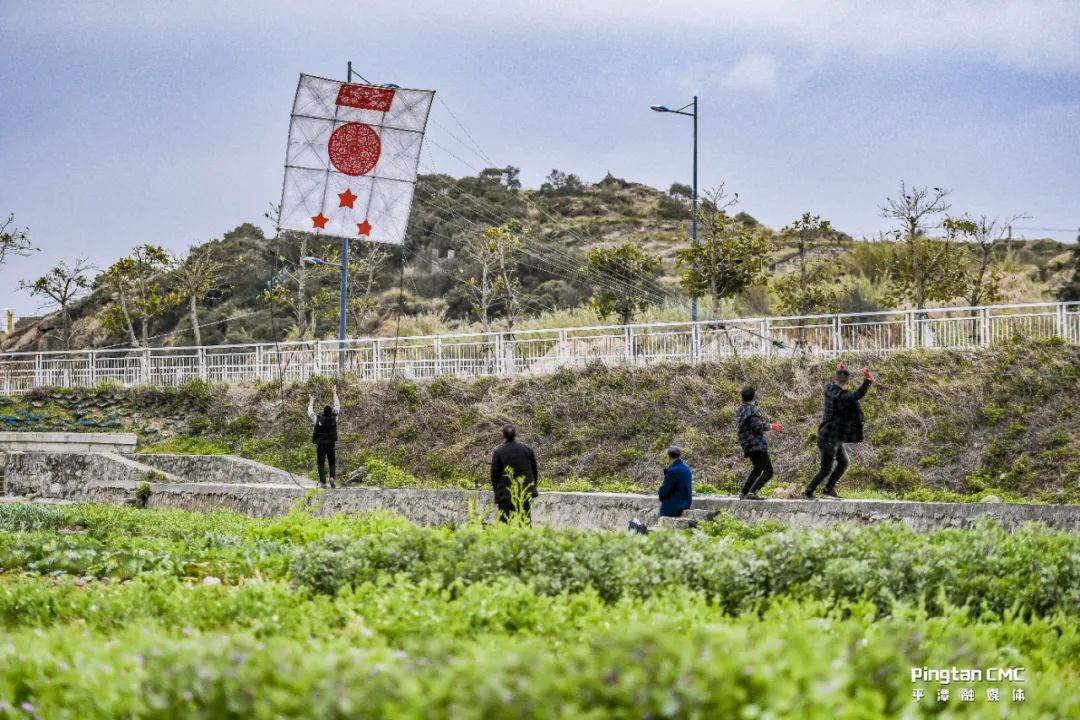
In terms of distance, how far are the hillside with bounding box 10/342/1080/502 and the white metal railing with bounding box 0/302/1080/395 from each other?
721 millimetres

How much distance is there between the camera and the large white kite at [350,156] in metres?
29.2

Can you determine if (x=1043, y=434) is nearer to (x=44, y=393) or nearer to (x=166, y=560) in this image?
(x=166, y=560)

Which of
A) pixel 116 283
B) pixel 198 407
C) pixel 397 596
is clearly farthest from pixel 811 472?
pixel 116 283

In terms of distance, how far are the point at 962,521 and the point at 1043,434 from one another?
293 inches

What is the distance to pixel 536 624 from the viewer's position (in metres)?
6.80

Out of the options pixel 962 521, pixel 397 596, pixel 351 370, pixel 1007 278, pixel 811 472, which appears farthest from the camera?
pixel 1007 278

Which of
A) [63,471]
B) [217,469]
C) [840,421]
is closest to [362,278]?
[63,471]

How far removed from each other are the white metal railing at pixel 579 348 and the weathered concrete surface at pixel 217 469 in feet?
8.90

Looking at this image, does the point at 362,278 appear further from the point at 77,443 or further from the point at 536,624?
the point at 536,624

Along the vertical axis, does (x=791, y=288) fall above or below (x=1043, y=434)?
above

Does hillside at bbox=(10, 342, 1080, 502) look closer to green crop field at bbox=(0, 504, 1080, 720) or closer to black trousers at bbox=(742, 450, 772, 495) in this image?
black trousers at bbox=(742, 450, 772, 495)

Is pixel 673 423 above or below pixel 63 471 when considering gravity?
above

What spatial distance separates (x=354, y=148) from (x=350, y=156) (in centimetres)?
22

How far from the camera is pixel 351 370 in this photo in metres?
31.9
